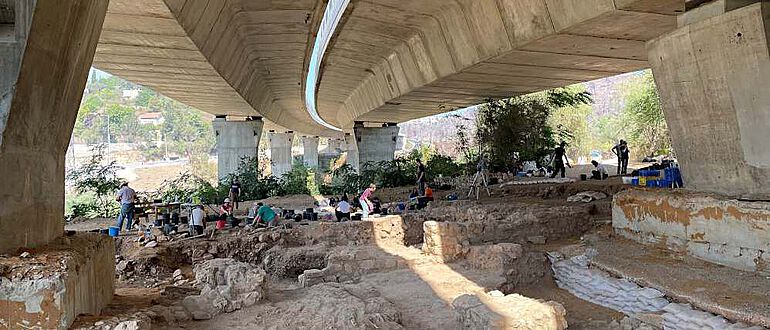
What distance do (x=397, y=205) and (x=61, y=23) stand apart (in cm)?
1247

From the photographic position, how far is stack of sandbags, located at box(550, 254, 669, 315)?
709 cm

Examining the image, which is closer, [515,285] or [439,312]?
[439,312]

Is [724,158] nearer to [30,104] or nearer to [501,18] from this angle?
[501,18]

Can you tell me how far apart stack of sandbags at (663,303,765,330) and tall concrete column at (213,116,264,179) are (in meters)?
21.9

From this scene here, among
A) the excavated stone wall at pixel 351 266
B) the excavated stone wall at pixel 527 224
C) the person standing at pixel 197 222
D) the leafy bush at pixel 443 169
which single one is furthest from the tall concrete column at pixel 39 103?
the leafy bush at pixel 443 169

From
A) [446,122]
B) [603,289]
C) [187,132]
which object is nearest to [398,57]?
[603,289]

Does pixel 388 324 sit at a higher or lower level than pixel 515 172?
lower

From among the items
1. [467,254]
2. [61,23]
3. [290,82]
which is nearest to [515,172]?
[290,82]

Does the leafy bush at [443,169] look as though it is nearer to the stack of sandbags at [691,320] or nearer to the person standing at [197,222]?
the person standing at [197,222]

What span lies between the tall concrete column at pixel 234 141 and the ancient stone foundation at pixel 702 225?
20.0 meters

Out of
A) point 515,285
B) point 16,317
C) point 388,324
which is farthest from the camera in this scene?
point 515,285

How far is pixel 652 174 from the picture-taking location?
39.0ft

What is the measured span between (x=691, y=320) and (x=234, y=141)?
23.1 m

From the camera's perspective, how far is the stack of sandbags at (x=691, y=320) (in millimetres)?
5746
